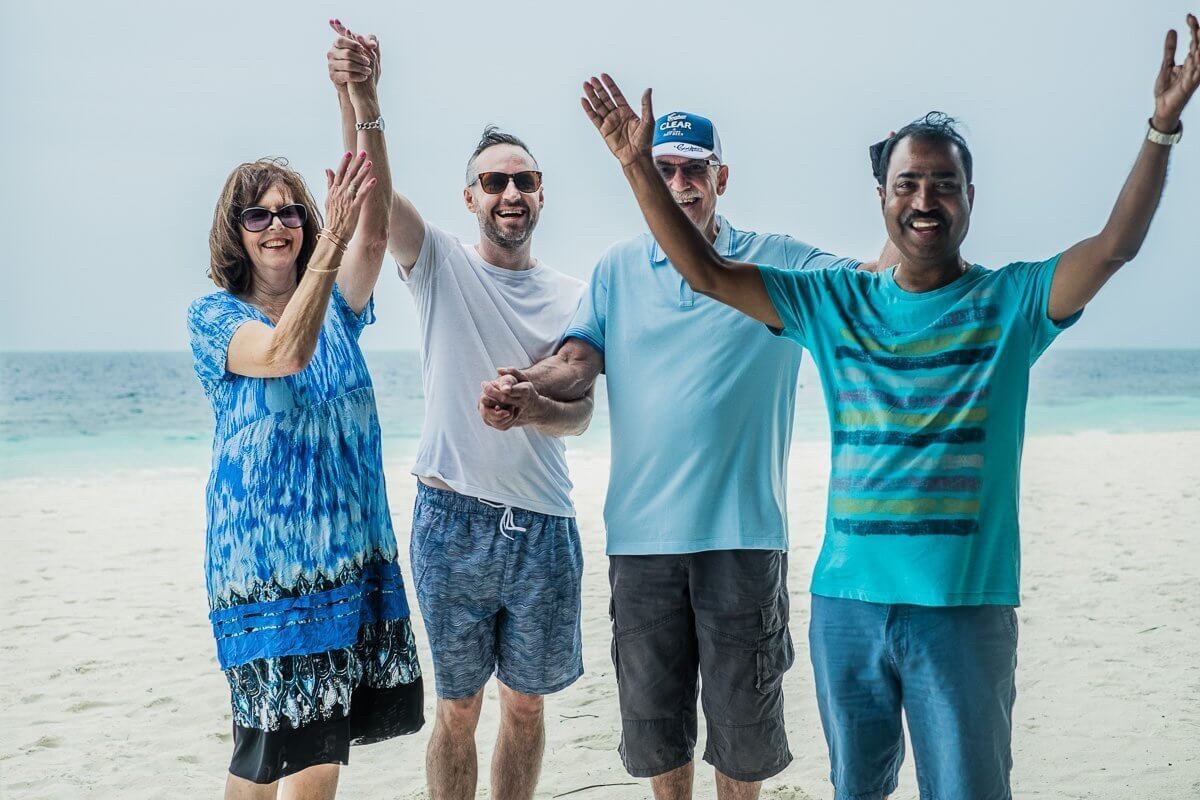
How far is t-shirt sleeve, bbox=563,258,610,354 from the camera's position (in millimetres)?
2959

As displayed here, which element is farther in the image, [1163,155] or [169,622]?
[169,622]

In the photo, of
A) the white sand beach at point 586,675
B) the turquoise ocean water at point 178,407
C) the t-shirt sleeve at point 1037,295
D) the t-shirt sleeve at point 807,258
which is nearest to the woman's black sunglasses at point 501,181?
the t-shirt sleeve at point 807,258

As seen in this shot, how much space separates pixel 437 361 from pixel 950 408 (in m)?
1.55

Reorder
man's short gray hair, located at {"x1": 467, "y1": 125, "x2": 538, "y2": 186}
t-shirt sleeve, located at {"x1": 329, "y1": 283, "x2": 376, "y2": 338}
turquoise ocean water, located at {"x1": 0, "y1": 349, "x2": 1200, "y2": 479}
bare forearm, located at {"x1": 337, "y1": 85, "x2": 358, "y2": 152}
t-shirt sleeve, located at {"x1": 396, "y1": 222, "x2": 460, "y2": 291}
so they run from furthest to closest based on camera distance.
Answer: turquoise ocean water, located at {"x1": 0, "y1": 349, "x2": 1200, "y2": 479} → man's short gray hair, located at {"x1": 467, "y1": 125, "x2": 538, "y2": 186} → t-shirt sleeve, located at {"x1": 396, "y1": 222, "x2": 460, "y2": 291} → bare forearm, located at {"x1": 337, "y1": 85, "x2": 358, "y2": 152} → t-shirt sleeve, located at {"x1": 329, "y1": 283, "x2": 376, "y2": 338}

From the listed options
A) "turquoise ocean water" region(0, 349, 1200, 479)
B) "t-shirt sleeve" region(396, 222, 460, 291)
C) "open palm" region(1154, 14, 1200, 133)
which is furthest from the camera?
"turquoise ocean water" region(0, 349, 1200, 479)

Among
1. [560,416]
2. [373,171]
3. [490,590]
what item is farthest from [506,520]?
[373,171]

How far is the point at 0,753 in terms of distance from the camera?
166 inches

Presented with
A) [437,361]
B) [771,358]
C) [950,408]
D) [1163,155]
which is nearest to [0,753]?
[437,361]

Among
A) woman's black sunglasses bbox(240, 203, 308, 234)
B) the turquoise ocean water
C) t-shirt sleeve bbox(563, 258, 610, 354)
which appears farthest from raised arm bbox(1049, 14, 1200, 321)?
the turquoise ocean water

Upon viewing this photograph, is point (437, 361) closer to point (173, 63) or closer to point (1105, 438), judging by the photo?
point (1105, 438)

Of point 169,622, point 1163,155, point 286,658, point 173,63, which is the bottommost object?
point 169,622

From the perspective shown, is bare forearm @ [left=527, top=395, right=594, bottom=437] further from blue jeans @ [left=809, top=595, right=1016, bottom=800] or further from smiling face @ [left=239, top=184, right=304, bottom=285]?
blue jeans @ [left=809, top=595, right=1016, bottom=800]

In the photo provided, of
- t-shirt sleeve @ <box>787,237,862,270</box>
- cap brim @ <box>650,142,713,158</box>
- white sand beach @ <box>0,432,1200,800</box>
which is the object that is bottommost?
white sand beach @ <box>0,432,1200,800</box>

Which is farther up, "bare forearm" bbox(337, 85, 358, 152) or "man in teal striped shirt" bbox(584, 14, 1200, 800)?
"bare forearm" bbox(337, 85, 358, 152)
